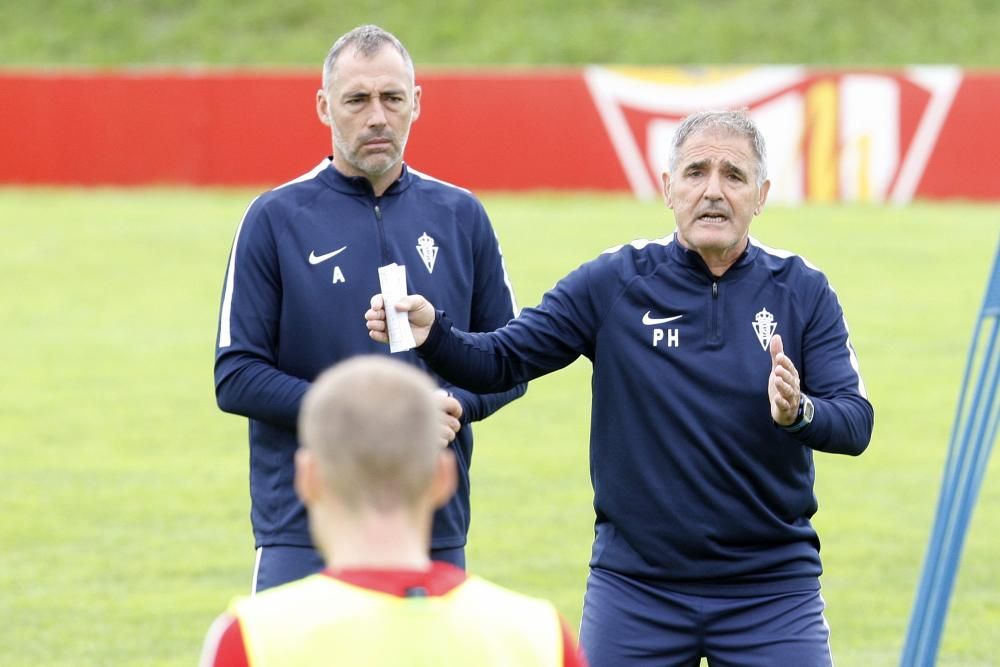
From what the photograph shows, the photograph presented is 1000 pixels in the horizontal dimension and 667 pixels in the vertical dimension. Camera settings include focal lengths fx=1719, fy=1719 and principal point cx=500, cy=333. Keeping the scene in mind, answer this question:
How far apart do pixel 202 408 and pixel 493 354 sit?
33.7 feet

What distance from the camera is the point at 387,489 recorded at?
104 inches

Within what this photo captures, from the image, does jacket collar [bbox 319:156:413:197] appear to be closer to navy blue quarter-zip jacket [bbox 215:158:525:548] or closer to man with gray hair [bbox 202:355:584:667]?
navy blue quarter-zip jacket [bbox 215:158:525:548]

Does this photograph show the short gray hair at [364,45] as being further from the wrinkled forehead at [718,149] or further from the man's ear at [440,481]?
→ the man's ear at [440,481]

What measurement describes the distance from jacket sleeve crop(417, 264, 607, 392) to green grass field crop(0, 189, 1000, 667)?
47 cm

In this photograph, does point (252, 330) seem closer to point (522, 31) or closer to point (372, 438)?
point (372, 438)

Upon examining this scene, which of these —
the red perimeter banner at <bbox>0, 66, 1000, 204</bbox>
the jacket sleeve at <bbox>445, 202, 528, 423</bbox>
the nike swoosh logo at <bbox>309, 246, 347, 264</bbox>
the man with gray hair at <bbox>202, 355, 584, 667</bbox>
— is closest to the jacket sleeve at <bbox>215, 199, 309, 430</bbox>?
the nike swoosh logo at <bbox>309, 246, 347, 264</bbox>

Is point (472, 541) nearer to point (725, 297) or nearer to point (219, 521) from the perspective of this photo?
point (219, 521)

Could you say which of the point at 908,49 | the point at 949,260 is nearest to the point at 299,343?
the point at 949,260

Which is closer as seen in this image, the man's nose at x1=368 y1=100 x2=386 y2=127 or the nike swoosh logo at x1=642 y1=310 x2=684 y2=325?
the nike swoosh logo at x1=642 y1=310 x2=684 y2=325

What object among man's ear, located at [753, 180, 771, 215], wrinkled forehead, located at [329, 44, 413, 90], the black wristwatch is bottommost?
the black wristwatch

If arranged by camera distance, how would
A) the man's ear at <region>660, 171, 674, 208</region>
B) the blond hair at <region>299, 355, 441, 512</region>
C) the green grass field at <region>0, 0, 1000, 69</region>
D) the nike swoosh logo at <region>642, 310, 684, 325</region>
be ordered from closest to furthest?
the blond hair at <region>299, 355, 441, 512</region>
the nike swoosh logo at <region>642, 310, 684, 325</region>
the man's ear at <region>660, 171, 674, 208</region>
the green grass field at <region>0, 0, 1000, 69</region>

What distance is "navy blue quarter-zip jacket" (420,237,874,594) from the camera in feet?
15.6

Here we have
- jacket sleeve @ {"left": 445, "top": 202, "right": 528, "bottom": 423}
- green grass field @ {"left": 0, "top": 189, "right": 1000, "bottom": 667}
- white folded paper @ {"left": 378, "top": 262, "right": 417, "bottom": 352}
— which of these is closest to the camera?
white folded paper @ {"left": 378, "top": 262, "right": 417, "bottom": 352}

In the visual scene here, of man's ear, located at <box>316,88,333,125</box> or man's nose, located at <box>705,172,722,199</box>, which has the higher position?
man's ear, located at <box>316,88,333,125</box>
